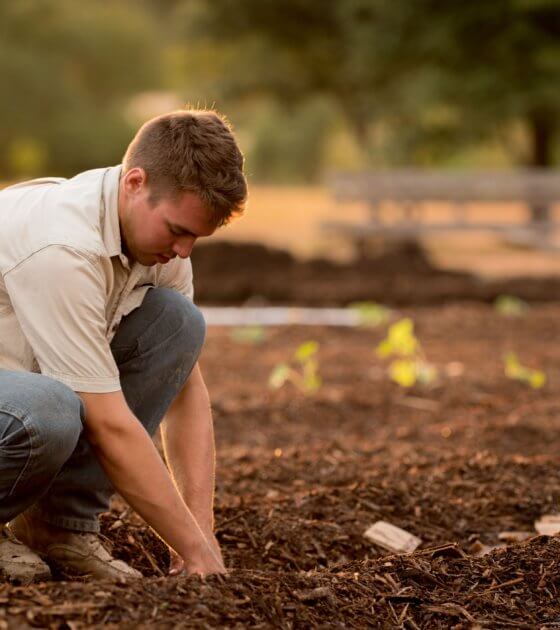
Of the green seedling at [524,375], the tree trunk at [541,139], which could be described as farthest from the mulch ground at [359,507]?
the tree trunk at [541,139]

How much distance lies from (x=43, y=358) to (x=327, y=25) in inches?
763

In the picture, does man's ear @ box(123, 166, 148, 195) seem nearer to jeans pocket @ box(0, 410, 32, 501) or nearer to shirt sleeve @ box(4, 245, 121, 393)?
shirt sleeve @ box(4, 245, 121, 393)

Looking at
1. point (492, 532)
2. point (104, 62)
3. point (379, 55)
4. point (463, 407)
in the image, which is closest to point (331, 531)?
point (492, 532)

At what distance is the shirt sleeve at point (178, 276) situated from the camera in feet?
9.98

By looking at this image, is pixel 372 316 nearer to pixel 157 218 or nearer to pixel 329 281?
pixel 329 281

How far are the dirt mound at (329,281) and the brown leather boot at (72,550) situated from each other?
20.8 feet

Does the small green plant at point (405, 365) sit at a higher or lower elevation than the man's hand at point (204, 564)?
lower

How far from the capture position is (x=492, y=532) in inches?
136

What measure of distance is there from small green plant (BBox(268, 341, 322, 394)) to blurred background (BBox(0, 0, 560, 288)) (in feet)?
19.8

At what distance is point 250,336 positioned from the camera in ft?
23.8

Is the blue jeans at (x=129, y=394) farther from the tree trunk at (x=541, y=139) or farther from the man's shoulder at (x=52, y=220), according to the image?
the tree trunk at (x=541, y=139)

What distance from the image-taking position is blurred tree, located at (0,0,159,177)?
2339cm

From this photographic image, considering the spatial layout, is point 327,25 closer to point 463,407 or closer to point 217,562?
point 463,407

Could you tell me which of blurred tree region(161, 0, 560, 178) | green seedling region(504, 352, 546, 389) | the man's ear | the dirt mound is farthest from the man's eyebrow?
blurred tree region(161, 0, 560, 178)
